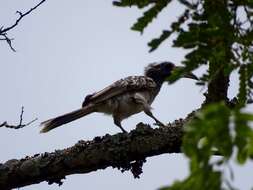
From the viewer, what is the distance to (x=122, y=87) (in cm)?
840

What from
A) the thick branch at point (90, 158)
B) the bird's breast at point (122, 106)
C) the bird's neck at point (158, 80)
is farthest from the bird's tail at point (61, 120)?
the thick branch at point (90, 158)

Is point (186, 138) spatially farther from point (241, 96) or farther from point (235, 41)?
point (241, 96)

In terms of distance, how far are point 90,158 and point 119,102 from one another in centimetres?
Answer: 352

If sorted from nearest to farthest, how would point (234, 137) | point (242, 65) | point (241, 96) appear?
point (234, 137) → point (242, 65) → point (241, 96)

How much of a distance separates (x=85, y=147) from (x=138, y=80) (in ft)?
12.8

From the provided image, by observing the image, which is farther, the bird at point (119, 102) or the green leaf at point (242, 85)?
the bird at point (119, 102)

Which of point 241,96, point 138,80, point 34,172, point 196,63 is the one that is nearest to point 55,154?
point 34,172

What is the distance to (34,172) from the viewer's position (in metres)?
4.84

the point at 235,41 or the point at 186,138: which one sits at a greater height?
the point at 235,41

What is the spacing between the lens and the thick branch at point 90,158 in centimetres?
481

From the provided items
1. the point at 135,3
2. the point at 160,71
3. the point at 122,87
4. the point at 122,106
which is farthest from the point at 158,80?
the point at 135,3

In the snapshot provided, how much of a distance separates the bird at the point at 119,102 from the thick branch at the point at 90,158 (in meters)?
2.74

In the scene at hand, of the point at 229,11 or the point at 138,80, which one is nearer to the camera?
the point at 229,11

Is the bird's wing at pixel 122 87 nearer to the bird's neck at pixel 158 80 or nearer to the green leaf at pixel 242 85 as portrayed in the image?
the bird's neck at pixel 158 80
